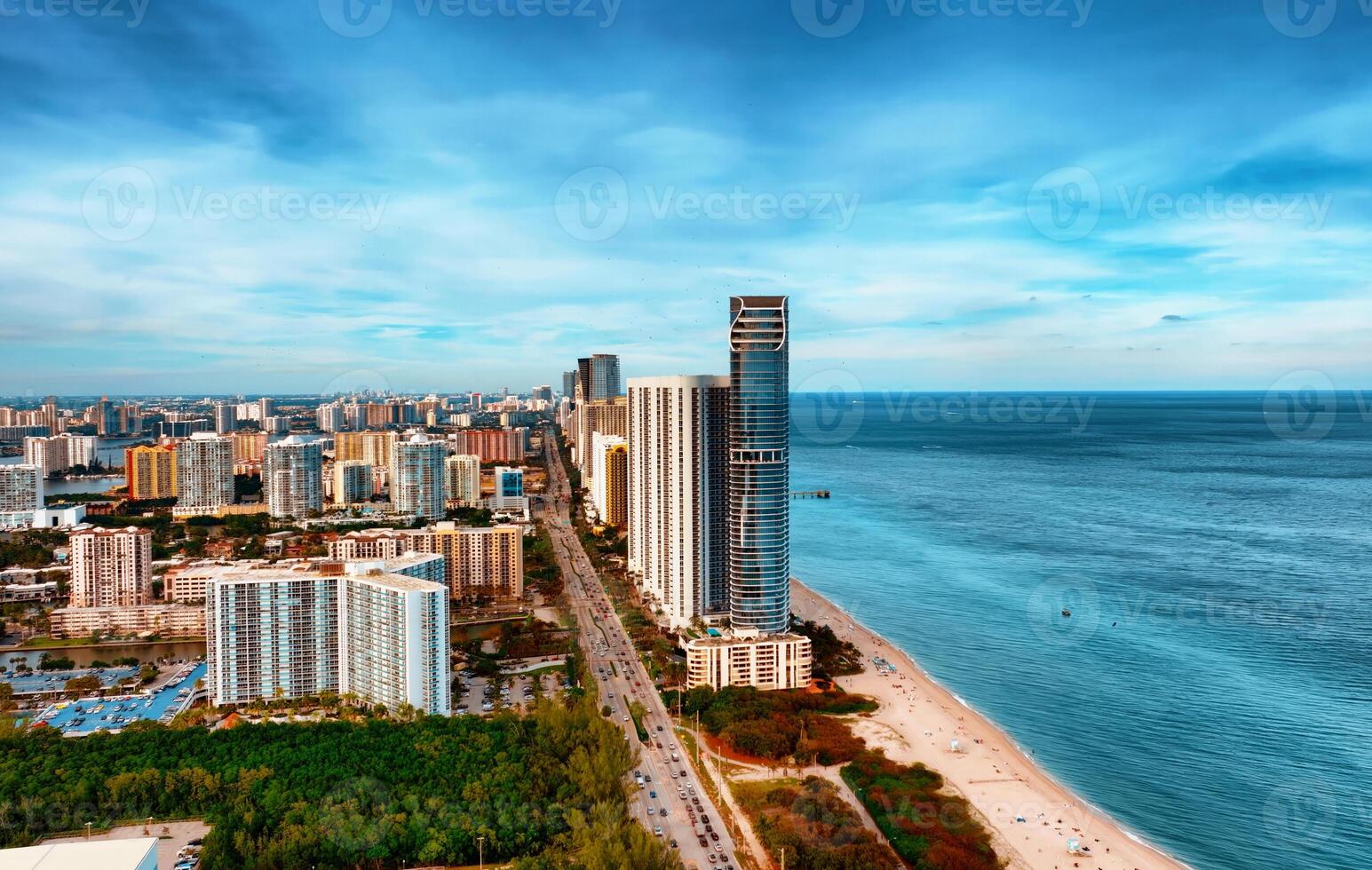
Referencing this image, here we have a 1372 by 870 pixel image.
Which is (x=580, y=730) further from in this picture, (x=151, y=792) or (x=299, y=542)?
(x=299, y=542)

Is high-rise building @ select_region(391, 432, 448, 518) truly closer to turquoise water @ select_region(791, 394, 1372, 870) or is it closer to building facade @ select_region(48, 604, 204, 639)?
building facade @ select_region(48, 604, 204, 639)

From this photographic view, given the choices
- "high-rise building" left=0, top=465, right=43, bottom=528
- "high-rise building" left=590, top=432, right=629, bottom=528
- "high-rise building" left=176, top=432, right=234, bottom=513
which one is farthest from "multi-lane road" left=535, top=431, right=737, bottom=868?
"high-rise building" left=0, top=465, right=43, bottom=528

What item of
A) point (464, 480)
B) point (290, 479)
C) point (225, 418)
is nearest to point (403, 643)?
point (290, 479)

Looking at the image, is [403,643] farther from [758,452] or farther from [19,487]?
[19,487]

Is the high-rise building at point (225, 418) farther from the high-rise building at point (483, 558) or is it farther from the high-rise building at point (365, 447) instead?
the high-rise building at point (483, 558)

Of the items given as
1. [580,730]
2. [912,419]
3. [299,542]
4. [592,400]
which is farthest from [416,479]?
[912,419]
